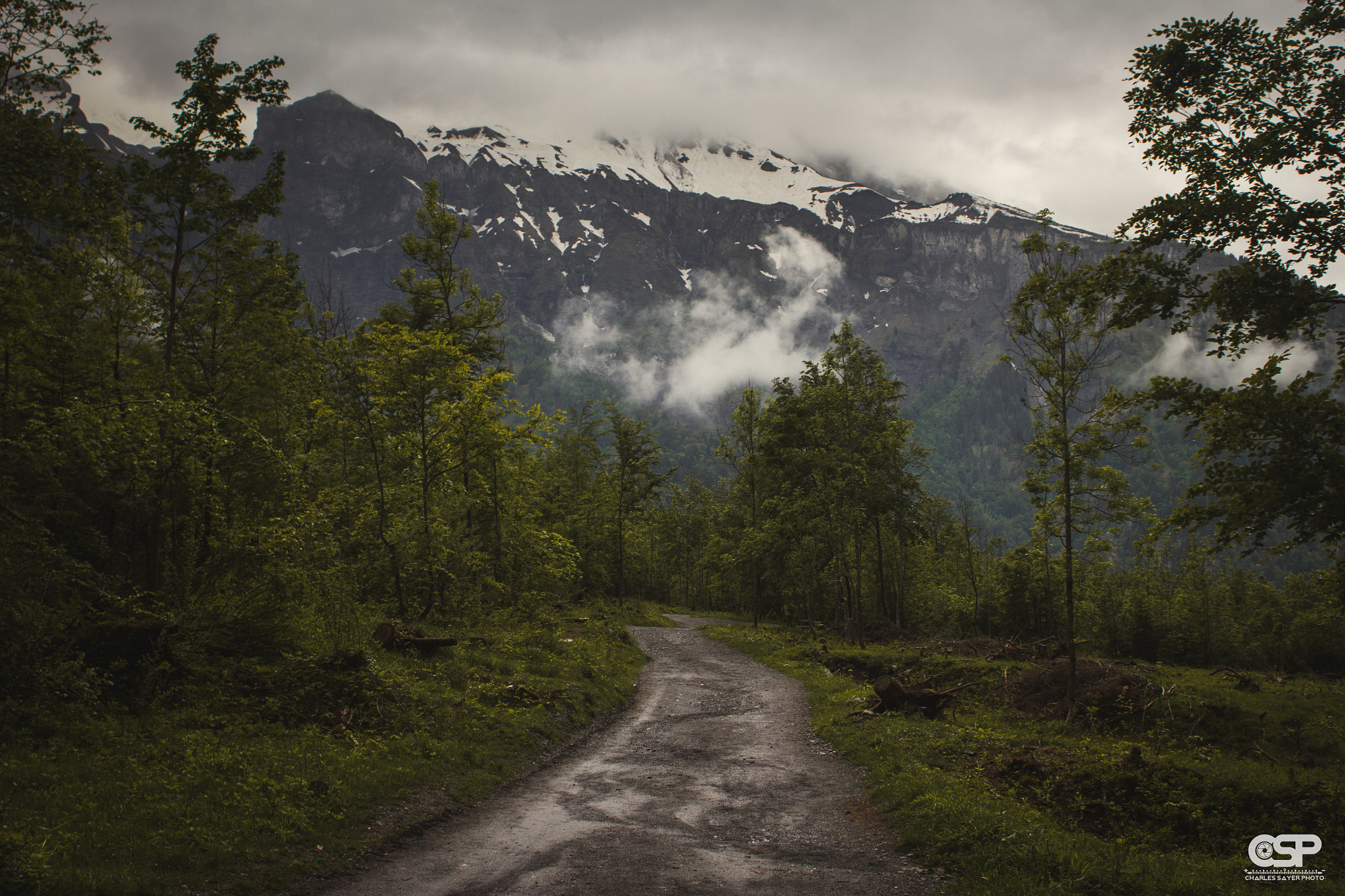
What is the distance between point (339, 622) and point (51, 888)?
912cm

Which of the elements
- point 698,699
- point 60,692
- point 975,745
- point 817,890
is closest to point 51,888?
point 60,692

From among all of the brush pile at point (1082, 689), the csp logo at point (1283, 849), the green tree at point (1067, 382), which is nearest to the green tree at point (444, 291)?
the green tree at point (1067, 382)

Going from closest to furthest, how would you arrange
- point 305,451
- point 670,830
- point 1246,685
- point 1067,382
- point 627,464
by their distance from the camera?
point 670,830 → point 1067,382 → point 1246,685 → point 305,451 → point 627,464

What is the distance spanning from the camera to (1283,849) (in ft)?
24.4

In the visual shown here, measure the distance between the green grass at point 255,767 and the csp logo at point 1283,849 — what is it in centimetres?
969

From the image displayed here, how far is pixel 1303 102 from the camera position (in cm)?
1114

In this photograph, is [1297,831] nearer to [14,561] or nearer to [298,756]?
[298,756]

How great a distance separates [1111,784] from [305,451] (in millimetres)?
23087

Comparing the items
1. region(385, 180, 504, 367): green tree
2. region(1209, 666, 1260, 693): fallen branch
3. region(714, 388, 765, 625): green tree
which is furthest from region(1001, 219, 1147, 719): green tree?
region(714, 388, 765, 625): green tree

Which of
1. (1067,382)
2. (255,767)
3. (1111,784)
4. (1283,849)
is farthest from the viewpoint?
(1067,382)

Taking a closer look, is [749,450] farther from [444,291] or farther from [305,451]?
[305,451]

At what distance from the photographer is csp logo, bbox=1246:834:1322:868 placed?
23.4 ft

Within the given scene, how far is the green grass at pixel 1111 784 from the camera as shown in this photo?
6.78 meters

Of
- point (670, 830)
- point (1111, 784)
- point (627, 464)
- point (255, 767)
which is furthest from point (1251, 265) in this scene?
point (627, 464)
